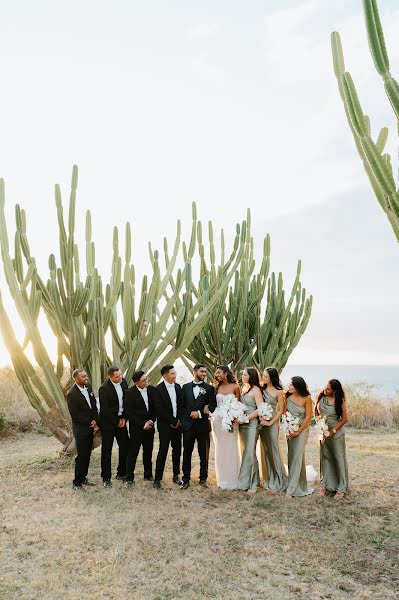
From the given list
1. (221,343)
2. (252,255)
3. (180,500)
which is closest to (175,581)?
(180,500)

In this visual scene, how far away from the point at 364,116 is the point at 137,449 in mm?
5477

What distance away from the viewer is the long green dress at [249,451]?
7.58 m

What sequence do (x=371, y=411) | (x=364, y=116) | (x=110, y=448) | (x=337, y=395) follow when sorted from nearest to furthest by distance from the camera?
→ (x=364, y=116) < (x=337, y=395) < (x=110, y=448) < (x=371, y=411)

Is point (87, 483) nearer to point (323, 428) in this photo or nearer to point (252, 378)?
point (252, 378)

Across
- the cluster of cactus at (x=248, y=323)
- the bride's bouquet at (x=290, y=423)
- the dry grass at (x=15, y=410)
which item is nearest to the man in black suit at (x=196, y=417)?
the bride's bouquet at (x=290, y=423)

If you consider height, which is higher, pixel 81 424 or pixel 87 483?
pixel 81 424

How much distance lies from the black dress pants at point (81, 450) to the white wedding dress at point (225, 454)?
5.89 feet

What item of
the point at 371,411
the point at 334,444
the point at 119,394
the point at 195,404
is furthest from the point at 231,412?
the point at 371,411

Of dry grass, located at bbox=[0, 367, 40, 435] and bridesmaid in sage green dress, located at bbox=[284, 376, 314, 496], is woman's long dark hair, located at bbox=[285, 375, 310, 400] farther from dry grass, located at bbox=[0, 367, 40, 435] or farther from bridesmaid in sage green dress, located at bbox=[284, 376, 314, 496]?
dry grass, located at bbox=[0, 367, 40, 435]

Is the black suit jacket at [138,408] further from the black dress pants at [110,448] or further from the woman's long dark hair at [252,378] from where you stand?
the woman's long dark hair at [252,378]

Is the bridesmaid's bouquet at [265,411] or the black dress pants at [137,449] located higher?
the bridesmaid's bouquet at [265,411]

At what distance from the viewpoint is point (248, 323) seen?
12672 mm


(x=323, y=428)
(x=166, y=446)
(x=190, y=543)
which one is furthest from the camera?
(x=166, y=446)

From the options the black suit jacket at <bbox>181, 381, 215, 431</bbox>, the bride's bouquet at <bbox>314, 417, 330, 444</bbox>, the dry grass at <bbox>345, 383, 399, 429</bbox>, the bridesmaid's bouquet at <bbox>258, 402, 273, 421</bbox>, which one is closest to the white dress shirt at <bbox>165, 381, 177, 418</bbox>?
the black suit jacket at <bbox>181, 381, 215, 431</bbox>
